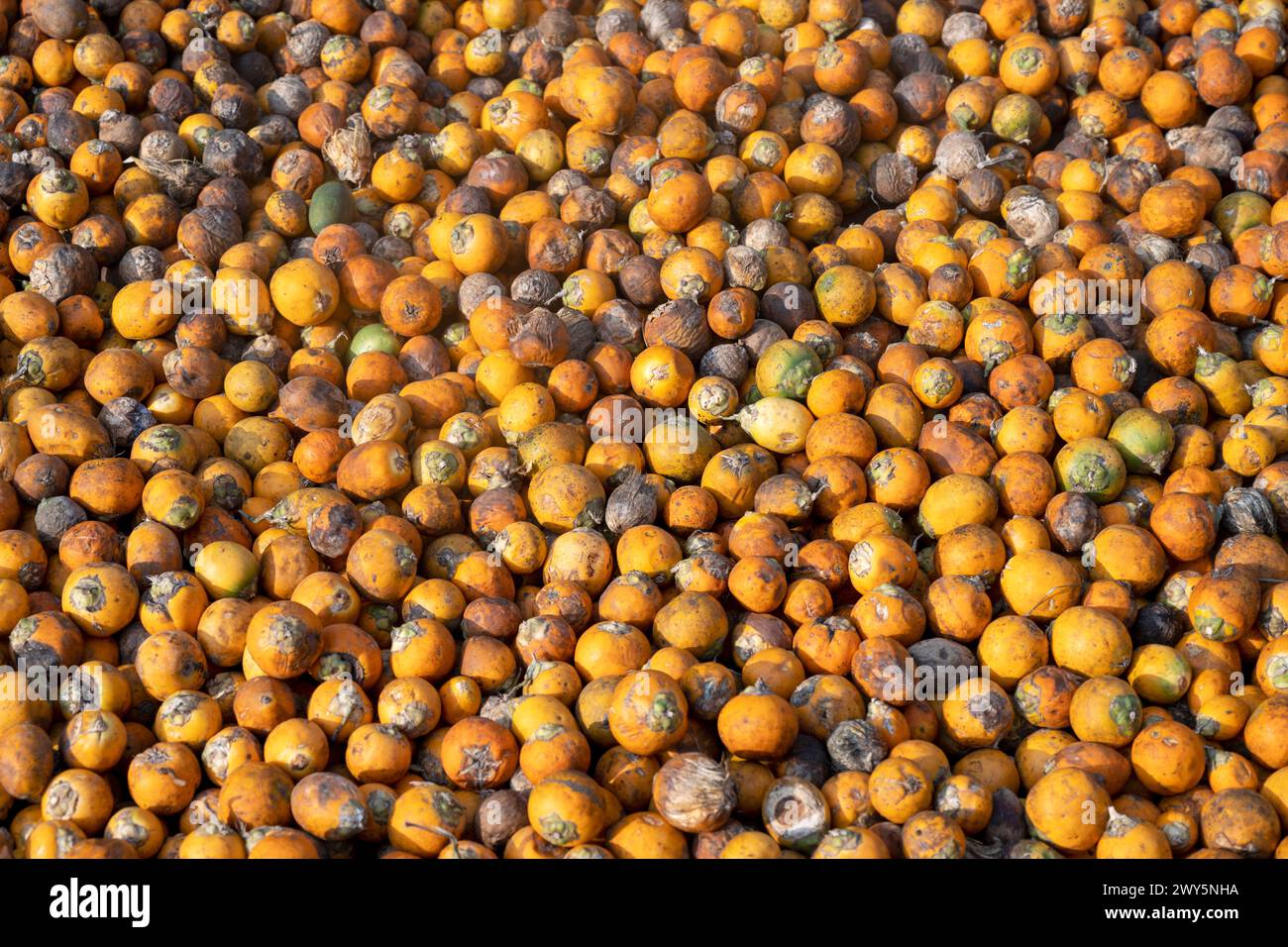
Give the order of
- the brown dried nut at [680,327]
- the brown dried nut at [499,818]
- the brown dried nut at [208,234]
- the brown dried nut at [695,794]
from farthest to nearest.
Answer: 1. the brown dried nut at [208,234]
2. the brown dried nut at [680,327]
3. the brown dried nut at [499,818]
4. the brown dried nut at [695,794]

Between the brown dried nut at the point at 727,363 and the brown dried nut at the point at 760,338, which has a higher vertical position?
the brown dried nut at the point at 760,338

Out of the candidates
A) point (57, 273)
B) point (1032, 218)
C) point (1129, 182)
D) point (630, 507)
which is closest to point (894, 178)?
point (1032, 218)

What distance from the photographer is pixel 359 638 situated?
524cm

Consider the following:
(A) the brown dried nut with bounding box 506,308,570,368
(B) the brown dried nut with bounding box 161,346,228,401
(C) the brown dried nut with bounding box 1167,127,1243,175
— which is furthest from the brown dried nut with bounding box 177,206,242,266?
(C) the brown dried nut with bounding box 1167,127,1243,175

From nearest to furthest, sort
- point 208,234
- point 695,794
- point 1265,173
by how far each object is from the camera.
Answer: point 695,794, point 208,234, point 1265,173

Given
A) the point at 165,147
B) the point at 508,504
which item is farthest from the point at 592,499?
the point at 165,147

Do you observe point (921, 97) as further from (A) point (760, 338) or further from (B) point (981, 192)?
(A) point (760, 338)

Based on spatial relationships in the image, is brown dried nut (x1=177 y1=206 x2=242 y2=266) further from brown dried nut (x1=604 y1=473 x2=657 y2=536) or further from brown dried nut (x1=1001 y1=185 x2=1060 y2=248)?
brown dried nut (x1=1001 y1=185 x2=1060 y2=248)

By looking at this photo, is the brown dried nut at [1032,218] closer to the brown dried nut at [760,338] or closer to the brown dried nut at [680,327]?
the brown dried nut at [760,338]

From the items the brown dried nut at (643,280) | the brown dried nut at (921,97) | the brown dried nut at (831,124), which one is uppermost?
the brown dried nut at (921,97)

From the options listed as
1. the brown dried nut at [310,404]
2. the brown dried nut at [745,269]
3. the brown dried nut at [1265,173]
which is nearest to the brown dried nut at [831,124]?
the brown dried nut at [745,269]

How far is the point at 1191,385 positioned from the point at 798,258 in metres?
2.26

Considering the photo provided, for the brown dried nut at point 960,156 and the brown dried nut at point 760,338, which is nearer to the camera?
the brown dried nut at point 760,338
